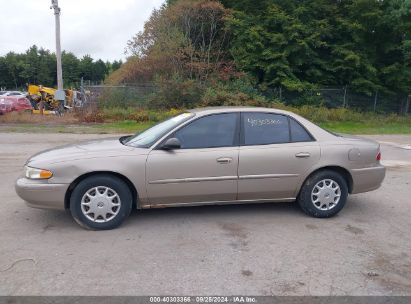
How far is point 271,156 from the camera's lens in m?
5.41

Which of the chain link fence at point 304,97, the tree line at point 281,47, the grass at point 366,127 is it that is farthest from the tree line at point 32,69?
the grass at point 366,127

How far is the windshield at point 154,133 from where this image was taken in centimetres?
534

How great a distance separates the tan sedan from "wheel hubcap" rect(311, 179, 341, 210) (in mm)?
13

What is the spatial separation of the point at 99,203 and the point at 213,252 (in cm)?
153

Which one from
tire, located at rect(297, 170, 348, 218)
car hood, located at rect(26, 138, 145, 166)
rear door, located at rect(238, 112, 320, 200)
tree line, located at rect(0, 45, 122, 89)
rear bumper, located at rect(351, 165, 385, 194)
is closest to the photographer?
car hood, located at rect(26, 138, 145, 166)

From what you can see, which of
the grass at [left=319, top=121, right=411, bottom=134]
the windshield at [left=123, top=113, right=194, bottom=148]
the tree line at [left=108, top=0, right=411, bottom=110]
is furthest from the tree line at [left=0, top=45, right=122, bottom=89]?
the windshield at [left=123, top=113, right=194, bottom=148]

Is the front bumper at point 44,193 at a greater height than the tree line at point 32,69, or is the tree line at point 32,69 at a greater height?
the tree line at point 32,69

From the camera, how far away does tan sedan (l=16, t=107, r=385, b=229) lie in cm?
498

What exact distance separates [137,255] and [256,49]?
788 inches

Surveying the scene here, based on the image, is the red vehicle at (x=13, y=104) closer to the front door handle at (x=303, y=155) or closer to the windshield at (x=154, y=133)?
the windshield at (x=154, y=133)

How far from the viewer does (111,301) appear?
11.3 ft

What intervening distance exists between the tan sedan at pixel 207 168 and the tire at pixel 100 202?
0.04 feet

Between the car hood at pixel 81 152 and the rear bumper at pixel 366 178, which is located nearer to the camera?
the car hood at pixel 81 152

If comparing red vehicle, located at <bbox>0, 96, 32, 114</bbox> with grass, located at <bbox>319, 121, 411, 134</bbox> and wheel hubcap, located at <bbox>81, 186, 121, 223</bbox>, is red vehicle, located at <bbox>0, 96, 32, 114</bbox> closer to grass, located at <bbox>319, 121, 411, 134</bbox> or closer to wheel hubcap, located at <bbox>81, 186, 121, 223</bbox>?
grass, located at <bbox>319, 121, 411, 134</bbox>
